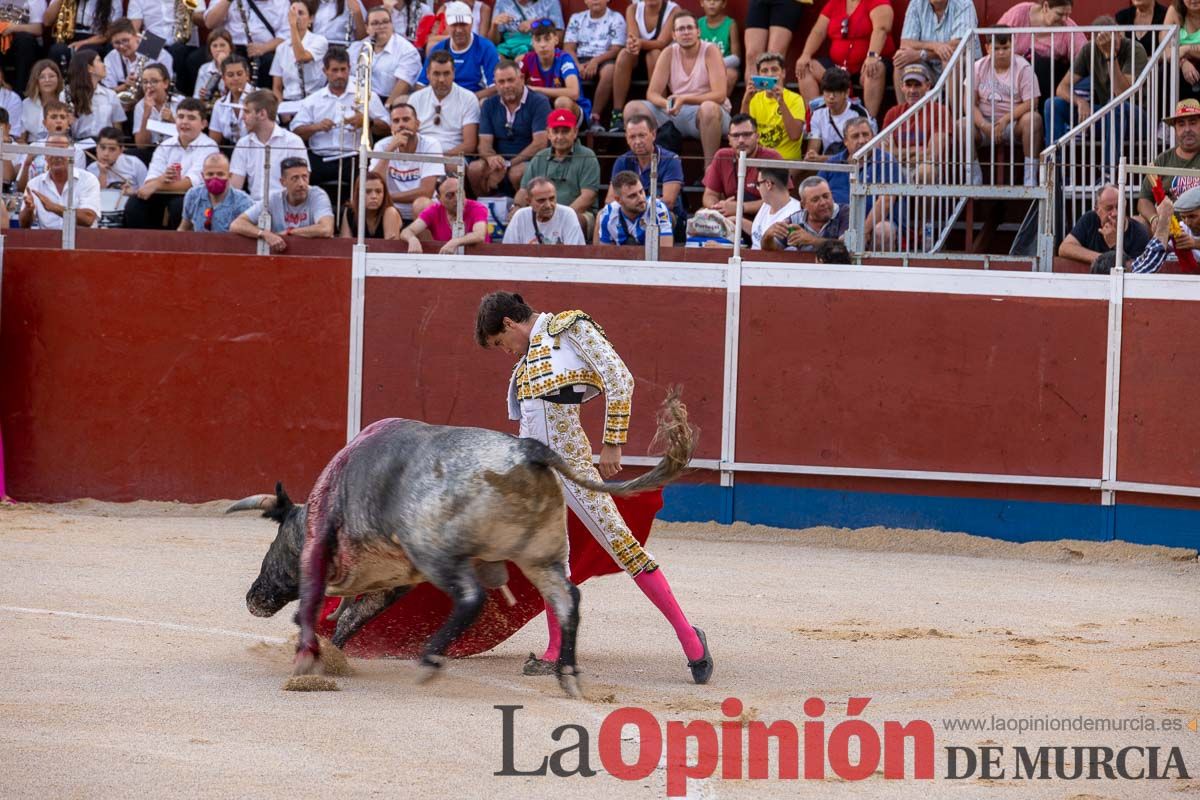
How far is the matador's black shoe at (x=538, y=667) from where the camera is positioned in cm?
538

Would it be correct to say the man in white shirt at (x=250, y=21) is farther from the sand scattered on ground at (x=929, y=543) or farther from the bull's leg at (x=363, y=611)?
the bull's leg at (x=363, y=611)

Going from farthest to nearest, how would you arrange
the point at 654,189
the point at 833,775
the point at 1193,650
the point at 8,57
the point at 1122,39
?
the point at 8,57 < the point at 1122,39 < the point at 654,189 < the point at 1193,650 < the point at 833,775

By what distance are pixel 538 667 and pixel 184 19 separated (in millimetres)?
8348

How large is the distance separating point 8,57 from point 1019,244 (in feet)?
25.5

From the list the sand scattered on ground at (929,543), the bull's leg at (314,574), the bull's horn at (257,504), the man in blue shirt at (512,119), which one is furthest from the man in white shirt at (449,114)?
the bull's leg at (314,574)

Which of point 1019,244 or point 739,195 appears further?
point 1019,244

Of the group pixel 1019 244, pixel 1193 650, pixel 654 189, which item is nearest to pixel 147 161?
pixel 654 189

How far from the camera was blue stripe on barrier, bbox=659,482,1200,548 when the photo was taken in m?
8.39

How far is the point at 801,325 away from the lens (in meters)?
8.84

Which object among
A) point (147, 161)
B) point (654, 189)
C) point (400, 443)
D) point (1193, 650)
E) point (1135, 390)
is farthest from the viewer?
point (147, 161)

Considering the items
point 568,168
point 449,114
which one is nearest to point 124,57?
point 449,114

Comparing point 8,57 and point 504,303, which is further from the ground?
point 8,57

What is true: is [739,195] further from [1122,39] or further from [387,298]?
[1122,39]

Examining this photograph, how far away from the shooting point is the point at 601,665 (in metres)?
5.54
